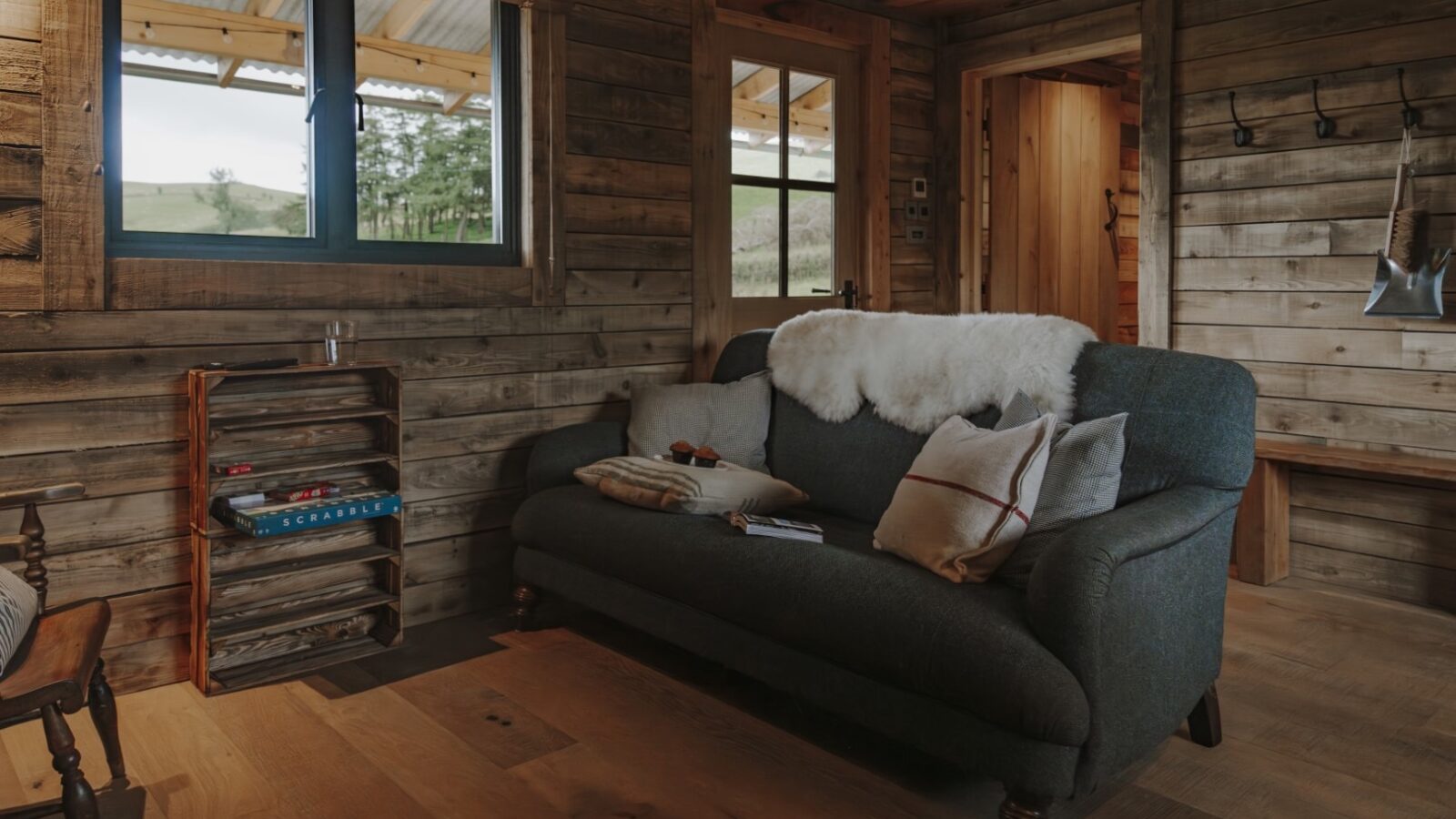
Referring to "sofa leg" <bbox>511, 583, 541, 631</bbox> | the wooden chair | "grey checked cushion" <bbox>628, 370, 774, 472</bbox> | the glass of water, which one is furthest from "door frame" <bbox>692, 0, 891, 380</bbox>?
the wooden chair

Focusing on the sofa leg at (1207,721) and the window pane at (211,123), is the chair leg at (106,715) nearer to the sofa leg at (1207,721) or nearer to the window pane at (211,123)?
the window pane at (211,123)

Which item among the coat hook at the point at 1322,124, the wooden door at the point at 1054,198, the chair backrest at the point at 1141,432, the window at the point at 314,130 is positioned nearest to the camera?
the chair backrest at the point at 1141,432

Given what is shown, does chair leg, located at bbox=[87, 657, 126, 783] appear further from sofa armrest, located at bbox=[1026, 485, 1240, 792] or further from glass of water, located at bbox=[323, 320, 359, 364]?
sofa armrest, located at bbox=[1026, 485, 1240, 792]

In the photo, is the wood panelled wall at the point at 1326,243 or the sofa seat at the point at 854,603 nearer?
the sofa seat at the point at 854,603

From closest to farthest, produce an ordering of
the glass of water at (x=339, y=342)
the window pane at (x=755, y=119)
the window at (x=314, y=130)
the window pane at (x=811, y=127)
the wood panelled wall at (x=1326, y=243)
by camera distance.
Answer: the window at (x=314, y=130), the glass of water at (x=339, y=342), the wood panelled wall at (x=1326, y=243), the window pane at (x=755, y=119), the window pane at (x=811, y=127)

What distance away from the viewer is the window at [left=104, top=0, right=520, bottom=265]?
9.18 ft

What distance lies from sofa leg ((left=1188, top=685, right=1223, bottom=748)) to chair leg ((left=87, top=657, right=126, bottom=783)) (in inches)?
91.8

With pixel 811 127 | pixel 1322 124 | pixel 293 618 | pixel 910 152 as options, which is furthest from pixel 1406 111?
pixel 293 618

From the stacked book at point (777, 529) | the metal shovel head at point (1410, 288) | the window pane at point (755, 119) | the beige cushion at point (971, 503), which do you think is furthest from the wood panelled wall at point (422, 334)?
the metal shovel head at point (1410, 288)

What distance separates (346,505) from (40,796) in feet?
3.13

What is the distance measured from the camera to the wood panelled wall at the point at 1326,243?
133 inches

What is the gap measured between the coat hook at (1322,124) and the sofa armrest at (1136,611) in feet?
6.30

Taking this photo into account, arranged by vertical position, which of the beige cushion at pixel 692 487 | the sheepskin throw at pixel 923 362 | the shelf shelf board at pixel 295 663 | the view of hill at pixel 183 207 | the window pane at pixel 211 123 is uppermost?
the window pane at pixel 211 123

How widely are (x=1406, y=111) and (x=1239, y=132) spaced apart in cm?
53
